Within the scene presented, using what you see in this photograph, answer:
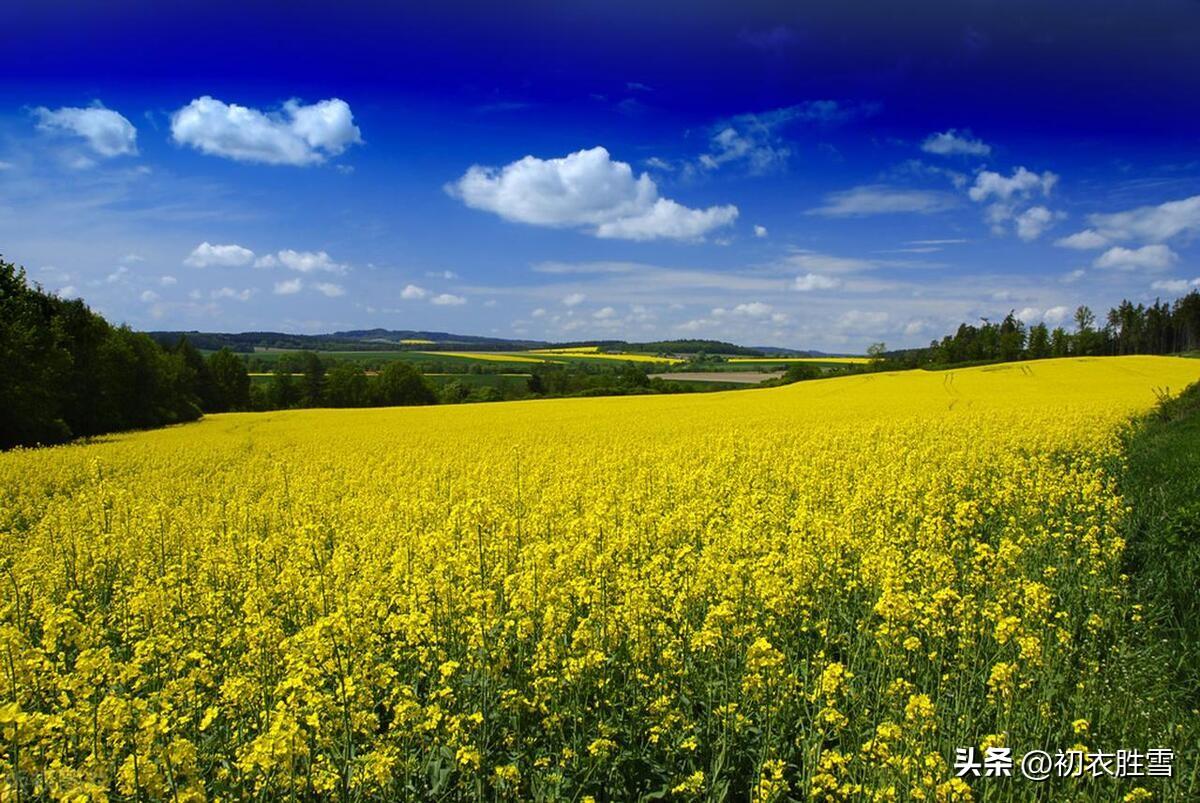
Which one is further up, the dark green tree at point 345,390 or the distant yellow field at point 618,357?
the distant yellow field at point 618,357

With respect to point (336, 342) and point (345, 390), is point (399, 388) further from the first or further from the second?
point (336, 342)

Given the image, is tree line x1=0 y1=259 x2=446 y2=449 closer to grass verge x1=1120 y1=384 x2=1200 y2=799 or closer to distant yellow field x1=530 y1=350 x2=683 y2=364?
grass verge x1=1120 y1=384 x2=1200 y2=799

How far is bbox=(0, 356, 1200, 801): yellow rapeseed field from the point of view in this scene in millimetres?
3484

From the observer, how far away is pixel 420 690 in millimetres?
5195

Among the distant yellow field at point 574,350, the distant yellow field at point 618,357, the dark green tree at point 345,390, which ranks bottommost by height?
the dark green tree at point 345,390

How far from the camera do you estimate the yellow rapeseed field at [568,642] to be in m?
3.48

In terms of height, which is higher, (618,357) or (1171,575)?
(618,357)

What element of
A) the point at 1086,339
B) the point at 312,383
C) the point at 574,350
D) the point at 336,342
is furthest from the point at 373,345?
the point at 1086,339

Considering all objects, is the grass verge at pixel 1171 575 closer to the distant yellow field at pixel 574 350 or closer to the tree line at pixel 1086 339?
the tree line at pixel 1086 339

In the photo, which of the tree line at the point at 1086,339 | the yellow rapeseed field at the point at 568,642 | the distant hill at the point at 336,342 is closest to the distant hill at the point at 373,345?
the distant hill at the point at 336,342

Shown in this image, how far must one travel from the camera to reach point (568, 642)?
5266 mm

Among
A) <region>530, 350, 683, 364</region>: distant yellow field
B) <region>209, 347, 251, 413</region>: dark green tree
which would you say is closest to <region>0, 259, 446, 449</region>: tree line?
<region>209, 347, 251, 413</region>: dark green tree

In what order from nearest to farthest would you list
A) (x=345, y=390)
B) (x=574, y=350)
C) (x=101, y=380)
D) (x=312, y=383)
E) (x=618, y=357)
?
(x=101, y=380) < (x=345, y=390) < (x=312, y=383) < (x=618, y=357) < (x=574, y=350)

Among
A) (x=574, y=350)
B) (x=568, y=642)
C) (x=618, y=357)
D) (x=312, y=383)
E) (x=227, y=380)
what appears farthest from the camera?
(x=574, y=350)
